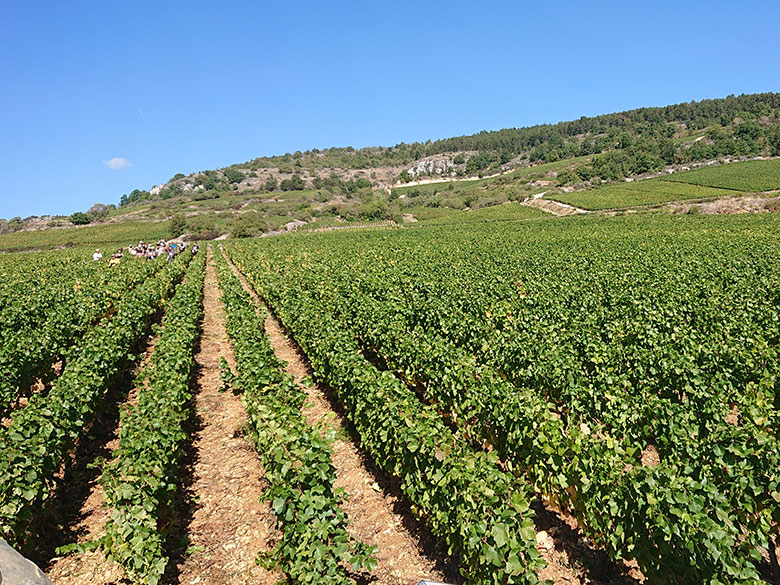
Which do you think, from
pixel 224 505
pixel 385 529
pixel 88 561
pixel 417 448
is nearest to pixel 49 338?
pixel 88 561

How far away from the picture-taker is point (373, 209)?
95000 millimetres

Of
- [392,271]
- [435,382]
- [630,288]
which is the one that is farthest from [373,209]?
[435,382]

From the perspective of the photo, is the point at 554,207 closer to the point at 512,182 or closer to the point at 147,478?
the point at 512,182

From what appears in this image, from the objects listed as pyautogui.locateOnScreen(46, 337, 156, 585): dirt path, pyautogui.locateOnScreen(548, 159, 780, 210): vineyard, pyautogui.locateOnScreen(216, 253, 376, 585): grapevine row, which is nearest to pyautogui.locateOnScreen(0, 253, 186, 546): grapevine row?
pyautogui.locateOnScreen(46, 337, 156, 585): dirt path

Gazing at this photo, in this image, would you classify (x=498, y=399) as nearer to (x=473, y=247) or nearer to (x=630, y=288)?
(x=630, y=288)

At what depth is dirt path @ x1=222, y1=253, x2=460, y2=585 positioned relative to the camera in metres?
5.62

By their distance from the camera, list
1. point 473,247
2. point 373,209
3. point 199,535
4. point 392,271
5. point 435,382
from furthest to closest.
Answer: point 373,209
point 473,247
point 392,271
point 435,382
point 199,535

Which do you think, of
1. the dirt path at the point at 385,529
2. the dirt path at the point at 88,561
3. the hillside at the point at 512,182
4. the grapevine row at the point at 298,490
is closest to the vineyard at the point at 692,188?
the hillside at the point at 512,182

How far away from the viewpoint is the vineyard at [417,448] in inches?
191

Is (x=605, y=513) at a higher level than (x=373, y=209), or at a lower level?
lower

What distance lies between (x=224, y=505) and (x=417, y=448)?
3.35m

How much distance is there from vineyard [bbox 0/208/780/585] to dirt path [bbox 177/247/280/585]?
0.04 m

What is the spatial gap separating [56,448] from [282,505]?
386 centimetres

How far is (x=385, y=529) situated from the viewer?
641cm
